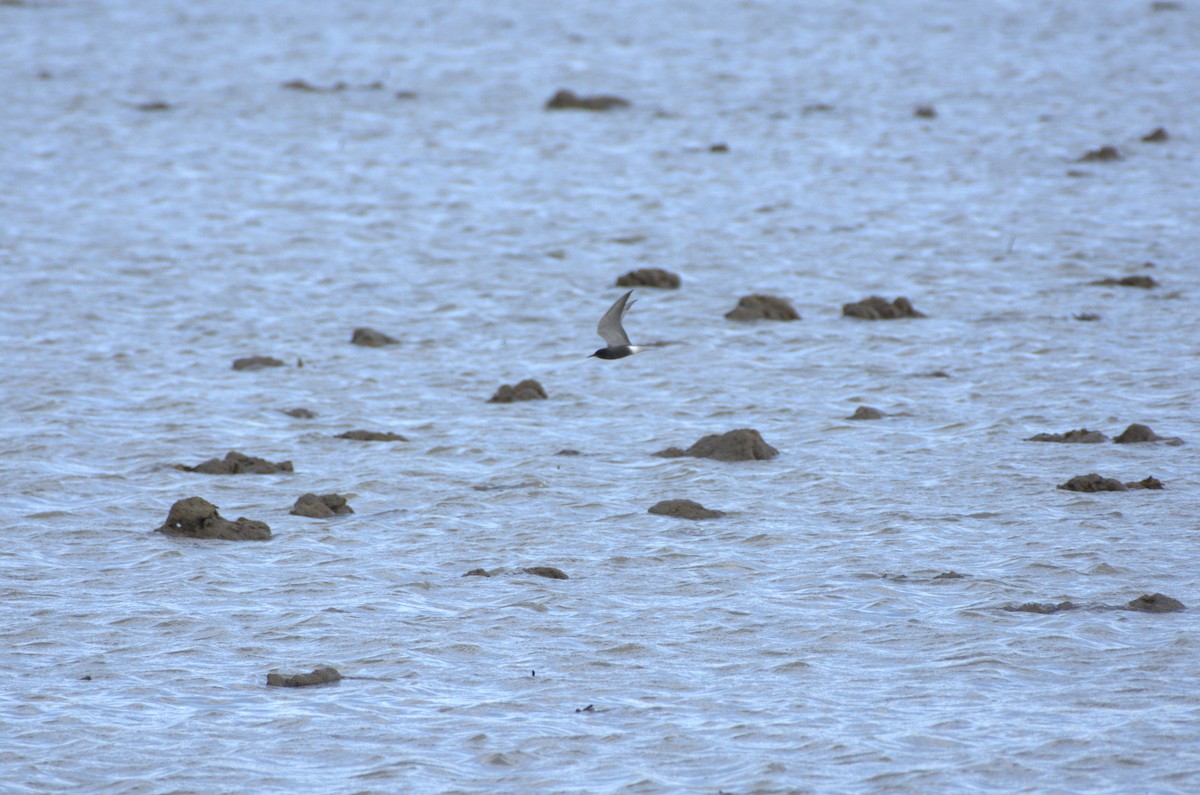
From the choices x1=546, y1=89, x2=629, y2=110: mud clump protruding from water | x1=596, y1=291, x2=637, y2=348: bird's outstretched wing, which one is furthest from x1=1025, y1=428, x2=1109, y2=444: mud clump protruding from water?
x1=546, y1=89, x2=629, y2=110: mud clump protruding from water

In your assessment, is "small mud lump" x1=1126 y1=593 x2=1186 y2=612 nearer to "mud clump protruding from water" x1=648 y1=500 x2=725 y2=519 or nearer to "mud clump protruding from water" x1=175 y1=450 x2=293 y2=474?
"mud clump protruding from water" x1=648 y1=500 x2=725 y2=519

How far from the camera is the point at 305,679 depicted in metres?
9.75

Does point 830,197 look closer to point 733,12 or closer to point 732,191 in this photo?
point 732,191

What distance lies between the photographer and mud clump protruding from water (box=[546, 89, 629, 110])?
33.7m

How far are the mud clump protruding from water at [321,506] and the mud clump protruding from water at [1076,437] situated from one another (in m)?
5.73

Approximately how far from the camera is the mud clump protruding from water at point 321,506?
43.1 ft

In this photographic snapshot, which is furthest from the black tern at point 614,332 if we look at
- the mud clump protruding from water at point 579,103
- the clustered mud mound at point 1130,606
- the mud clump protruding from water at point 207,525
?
the mud clump protruding from water at point 579,103

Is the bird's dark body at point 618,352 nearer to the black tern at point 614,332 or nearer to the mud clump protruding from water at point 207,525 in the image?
the black tern at point 614,332

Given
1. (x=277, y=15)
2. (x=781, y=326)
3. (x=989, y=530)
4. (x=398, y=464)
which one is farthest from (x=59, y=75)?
(x=989, y=530)

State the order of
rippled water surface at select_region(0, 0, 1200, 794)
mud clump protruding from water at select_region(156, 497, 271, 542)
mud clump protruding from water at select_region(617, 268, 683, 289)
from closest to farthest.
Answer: rippled water surface at select_region(0, 0, 1200, 794) → mud clump protruding from water at select_region(156, 497, 271, 542) → mud clump protruding from water at select_region(617, 268, 683, 289)

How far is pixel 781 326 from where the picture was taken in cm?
1966

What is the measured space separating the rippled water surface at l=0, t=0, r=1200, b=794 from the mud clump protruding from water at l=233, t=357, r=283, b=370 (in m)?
0.11

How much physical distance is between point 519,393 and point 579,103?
17707mm

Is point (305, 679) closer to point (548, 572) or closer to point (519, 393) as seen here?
point (548, 572)
